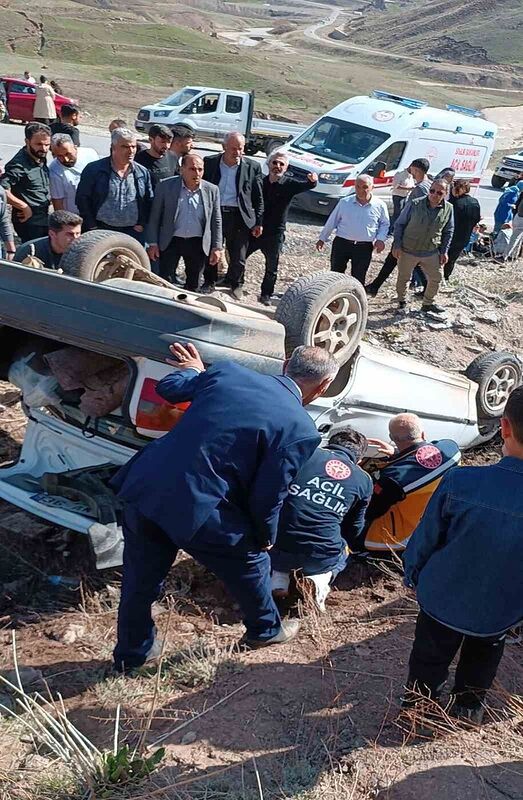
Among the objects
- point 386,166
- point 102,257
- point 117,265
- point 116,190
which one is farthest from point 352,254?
point 386,166

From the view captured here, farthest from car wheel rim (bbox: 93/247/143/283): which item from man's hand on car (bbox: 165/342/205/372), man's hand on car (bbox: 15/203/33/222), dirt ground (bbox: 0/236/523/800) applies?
man's hand on car (bbox: 15/203/33/222)

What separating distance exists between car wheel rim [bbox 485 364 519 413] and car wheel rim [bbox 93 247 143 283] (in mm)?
2906

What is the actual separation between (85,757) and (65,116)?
7.83 metres

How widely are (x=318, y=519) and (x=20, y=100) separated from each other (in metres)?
A: 19.3

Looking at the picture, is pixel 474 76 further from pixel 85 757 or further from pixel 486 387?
pixel 85 757

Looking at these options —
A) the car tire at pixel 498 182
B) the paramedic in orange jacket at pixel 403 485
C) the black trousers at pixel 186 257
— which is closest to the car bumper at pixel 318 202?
the black trousers at pixel 186 257

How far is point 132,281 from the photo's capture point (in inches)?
179

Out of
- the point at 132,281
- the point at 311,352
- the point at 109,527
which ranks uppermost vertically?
the point at 311,352

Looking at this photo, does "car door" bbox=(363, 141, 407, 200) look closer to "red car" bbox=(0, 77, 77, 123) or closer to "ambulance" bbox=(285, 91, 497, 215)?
"ambulance" bbox=(285, 91, 497, 215)

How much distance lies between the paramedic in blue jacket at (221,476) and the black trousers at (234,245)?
4551mm

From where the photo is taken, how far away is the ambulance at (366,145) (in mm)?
13289

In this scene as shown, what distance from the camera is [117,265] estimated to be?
4734 mm

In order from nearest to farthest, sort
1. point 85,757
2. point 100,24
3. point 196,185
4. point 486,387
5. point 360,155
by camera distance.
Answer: point 85,757, point 486,387, point 196,185, point 360,155, point 100,24

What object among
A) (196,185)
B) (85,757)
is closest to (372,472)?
(85,757)
